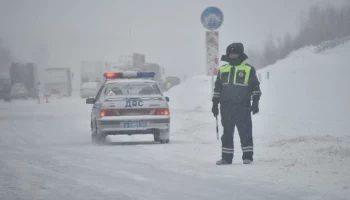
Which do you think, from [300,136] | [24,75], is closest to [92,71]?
[24,75]

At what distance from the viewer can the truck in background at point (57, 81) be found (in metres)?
74.4

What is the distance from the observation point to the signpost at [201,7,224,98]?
68.7ft

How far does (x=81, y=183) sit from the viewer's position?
9.09 metres

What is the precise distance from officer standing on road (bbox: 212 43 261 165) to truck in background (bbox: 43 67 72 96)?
63630mm

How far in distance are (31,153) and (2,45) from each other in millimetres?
122546

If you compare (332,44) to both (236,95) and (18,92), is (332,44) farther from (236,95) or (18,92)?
(236,95)

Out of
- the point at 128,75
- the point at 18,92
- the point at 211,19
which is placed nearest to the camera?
the point at 128,75

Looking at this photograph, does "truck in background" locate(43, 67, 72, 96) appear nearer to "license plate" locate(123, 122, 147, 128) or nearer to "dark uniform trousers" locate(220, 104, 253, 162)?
"license plate" locate(123, 122, 147, 128)

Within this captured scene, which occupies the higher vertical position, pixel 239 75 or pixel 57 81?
pixel 239 75

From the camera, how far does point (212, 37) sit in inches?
826

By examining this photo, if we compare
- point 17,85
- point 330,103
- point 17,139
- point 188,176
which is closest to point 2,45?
point 17,85

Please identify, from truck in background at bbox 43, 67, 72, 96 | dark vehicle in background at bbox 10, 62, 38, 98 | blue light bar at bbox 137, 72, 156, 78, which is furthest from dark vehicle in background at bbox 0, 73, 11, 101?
blue light bar at bbox 137, 72, 156, 78

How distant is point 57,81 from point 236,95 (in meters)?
64.4

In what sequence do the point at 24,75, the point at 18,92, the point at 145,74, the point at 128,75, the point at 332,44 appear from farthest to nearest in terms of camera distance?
the point at 24,75 → the point at 18,92 → the point at 332,44 → the point at 128,75 → the point at 145,74
